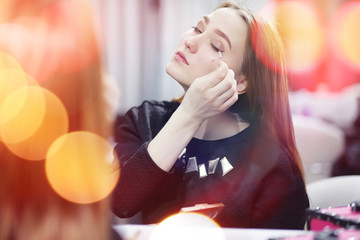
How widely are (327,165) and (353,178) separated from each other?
188 cm

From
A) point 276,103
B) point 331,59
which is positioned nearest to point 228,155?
point 276,103

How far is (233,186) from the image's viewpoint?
1156 mm

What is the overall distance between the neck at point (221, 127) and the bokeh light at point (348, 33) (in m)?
3.59

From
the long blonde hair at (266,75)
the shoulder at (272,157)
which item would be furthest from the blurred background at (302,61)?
the shoulder at (272,157)

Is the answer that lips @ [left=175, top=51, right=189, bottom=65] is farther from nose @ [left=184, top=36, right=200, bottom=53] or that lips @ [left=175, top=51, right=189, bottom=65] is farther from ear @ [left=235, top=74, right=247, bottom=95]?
ear @ [left=235, top=74, right=247, bottom=95]

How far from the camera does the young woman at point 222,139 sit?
1.07m

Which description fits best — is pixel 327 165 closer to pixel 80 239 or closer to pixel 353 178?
pixel 353 178

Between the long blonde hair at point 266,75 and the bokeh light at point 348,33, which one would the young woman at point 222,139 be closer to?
the long blonde hair at point 266,75

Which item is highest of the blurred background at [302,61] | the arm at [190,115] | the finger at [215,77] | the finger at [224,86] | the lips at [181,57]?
the lips at [181,57]

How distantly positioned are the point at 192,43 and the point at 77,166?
733 millimetres

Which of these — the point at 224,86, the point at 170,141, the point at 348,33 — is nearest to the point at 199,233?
the point at 170,141

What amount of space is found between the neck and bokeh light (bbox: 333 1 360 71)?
3.59m

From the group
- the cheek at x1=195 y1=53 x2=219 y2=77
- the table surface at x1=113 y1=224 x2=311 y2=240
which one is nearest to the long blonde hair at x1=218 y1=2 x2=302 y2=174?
the cheek at x1=195 y1=53 x2=219 y2=77

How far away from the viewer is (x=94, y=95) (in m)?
0.55
